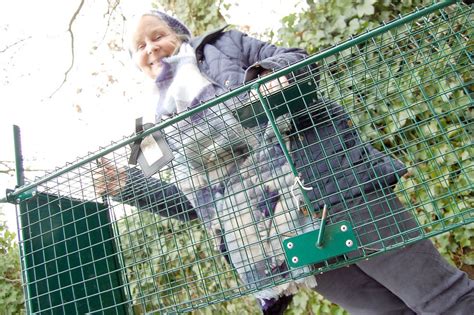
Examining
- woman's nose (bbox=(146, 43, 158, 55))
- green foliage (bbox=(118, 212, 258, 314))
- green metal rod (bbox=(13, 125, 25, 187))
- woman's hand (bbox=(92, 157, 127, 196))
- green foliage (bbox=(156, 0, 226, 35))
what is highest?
green foliage (bbox=(156, 0, 226, 35))

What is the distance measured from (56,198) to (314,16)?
1523mm

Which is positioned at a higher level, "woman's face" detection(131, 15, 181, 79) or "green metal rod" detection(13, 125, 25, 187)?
"woman's face" detection(131, 15, 181, 79)

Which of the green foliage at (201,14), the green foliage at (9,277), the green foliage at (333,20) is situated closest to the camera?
the green foliage at (333,20)

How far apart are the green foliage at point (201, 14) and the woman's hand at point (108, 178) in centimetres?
173

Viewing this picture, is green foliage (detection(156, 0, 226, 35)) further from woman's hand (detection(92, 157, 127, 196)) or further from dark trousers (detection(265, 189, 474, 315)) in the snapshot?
dark trousers (detection(265, 189, 474, 315))

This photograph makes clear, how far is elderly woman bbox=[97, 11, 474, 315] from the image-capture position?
1.04 metres

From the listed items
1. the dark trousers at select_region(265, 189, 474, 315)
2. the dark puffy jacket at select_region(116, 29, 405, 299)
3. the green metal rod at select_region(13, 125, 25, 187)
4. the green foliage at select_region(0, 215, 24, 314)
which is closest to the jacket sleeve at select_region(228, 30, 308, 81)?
the dark puffy jacket at select_region(116, 29, 405, 299)

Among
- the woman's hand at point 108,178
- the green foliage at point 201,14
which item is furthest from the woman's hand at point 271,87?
the green foliage at point 201,14

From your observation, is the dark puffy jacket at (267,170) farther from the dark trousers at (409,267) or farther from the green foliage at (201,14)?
the green foliage at (201,14)

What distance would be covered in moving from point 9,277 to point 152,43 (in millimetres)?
2518

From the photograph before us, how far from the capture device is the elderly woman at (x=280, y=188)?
1.04m

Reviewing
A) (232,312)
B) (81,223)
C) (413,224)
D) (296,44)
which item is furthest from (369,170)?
(232,312)

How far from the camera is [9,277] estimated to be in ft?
10.3

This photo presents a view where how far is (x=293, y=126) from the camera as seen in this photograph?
1135 millimetres
